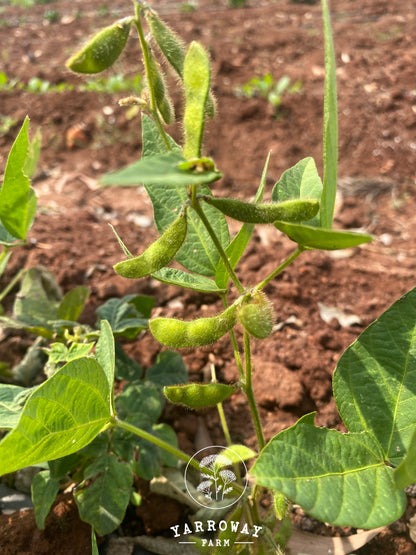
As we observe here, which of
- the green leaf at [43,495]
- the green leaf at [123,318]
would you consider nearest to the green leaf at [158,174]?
the green leaf at [123,318]

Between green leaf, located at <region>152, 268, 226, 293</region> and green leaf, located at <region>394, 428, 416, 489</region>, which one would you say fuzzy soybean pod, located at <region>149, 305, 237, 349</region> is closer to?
green leaf, located at <region>152, 268, 226, 293</region>

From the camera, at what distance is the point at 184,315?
7.30 feet

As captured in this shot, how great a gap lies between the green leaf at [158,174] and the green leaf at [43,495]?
991 mm

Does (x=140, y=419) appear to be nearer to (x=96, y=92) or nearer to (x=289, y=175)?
(x=289, y=175)

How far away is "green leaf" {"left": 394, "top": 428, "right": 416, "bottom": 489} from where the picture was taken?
0.85 m

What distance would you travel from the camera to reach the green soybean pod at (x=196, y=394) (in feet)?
3.67

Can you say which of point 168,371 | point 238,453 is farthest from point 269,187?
point 238,453

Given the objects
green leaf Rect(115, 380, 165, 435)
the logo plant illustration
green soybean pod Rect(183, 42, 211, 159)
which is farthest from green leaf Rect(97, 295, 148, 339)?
green soybean pod Rect(183, 42, 211, 159)

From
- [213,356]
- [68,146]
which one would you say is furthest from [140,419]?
[68,146]

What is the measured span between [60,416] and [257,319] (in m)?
0.44

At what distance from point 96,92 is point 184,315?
412cm

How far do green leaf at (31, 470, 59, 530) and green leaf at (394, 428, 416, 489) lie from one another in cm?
87

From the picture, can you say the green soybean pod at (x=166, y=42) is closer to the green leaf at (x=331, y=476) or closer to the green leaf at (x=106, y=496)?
the green leaf at (x=331, y=476)

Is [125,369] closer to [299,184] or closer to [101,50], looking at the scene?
[299,184]
